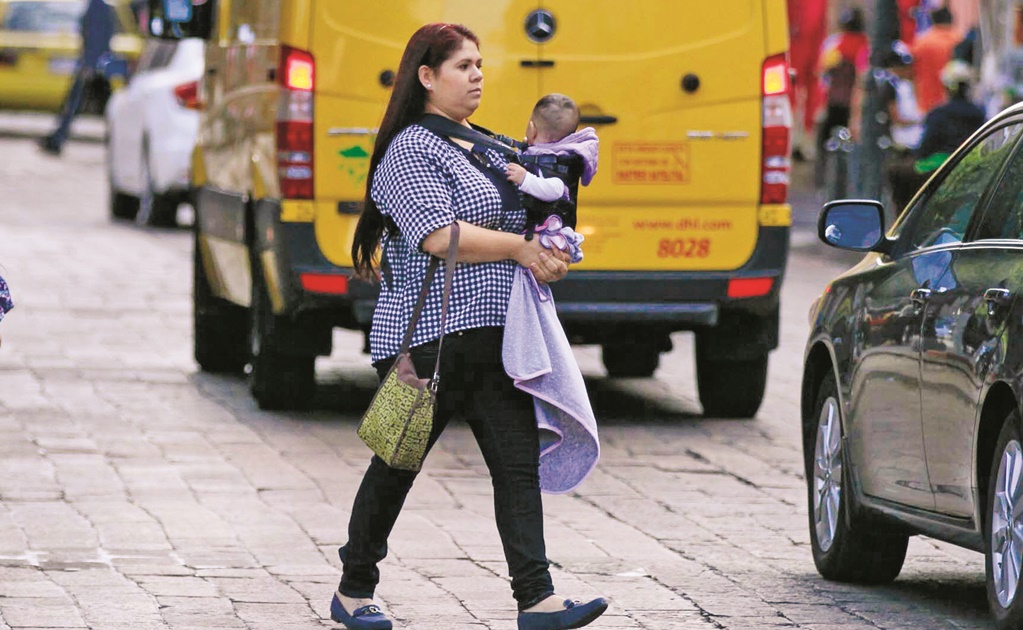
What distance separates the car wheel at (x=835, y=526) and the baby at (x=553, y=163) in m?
1.57

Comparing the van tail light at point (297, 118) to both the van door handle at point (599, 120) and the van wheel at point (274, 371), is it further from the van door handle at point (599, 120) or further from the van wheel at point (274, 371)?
the van door handle at point (599, 120)

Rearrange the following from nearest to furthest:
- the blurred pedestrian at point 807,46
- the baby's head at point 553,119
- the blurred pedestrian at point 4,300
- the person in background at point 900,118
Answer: the baby's head at point 553,119 < the blurred pedestrian at point 4,300 < the person in background at point 900,118 < the blurred pedestrian at point 807,46

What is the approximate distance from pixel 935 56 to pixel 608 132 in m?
12.8

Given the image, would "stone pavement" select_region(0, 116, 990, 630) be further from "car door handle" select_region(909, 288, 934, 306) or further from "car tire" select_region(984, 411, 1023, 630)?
"car door handle" select_region(909, 288, 934, 306)

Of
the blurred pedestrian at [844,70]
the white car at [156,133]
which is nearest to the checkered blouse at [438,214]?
the white car at [156,133]

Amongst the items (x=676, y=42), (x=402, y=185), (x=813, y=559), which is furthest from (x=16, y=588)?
(x=676, y=42)

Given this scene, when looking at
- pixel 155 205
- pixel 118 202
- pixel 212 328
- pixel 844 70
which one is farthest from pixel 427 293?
pixel 844 70

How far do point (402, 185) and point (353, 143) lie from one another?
420cm

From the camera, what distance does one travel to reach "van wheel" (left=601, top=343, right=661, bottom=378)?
42.5 ft

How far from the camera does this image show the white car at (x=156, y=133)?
67.2ft

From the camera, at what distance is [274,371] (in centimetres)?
1102

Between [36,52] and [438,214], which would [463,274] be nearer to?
[438,214]

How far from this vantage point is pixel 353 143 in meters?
10.2

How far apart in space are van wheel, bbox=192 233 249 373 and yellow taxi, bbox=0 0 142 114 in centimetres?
1978
